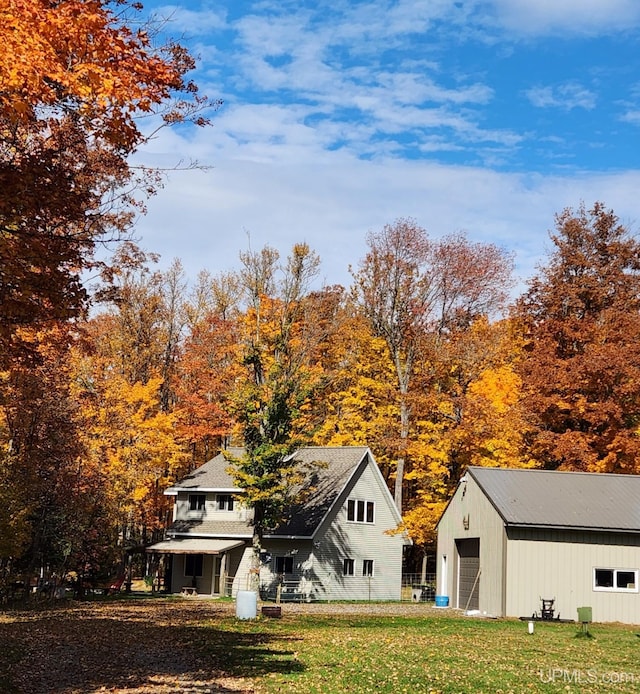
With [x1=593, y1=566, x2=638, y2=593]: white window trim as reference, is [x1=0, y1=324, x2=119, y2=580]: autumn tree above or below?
above

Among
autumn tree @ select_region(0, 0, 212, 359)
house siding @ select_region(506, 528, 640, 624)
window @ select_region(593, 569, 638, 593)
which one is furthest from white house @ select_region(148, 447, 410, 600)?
autumn tree @ select_region(0, 0, 212, 359)

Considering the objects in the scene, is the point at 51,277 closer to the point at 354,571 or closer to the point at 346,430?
the point at 354,571

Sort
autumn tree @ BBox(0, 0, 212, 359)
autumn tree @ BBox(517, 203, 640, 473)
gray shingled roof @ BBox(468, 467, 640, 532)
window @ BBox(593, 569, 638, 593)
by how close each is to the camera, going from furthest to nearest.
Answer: autumn tree @ BBox(517, 203, 640, 473) → gray shingled roof @ BBox(468, 467, 640, 532) → window @ BBox(593, 569, 638, 593) → autumn tree @ BBox(0, 0, 212, 359)

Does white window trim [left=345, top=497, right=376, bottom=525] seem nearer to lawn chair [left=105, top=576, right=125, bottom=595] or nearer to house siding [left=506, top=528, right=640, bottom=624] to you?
lawn chair [left=105, top=576, right=125, bottom=595]

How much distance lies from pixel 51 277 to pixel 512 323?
33.0 metres

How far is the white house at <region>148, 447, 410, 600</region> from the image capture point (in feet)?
125

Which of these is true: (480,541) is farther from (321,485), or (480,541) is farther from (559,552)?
(321,485)

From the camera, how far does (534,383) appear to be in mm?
37938

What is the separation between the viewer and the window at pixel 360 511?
132ft

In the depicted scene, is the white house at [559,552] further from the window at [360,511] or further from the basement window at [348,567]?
the window at [360,511]

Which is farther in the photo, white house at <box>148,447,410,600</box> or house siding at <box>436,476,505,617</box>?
white house at <box>148,447,410,600</box>

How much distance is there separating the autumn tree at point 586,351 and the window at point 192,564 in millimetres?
17014

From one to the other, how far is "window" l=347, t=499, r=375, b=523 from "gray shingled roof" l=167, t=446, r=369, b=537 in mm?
1286

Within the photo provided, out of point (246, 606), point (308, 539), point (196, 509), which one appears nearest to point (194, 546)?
point (196, 509)
